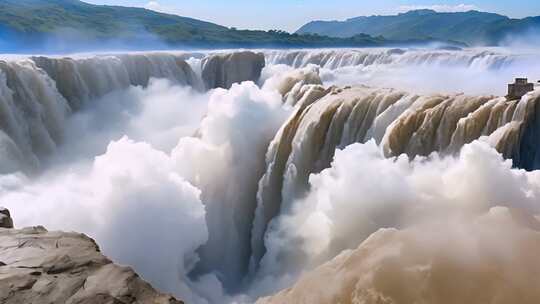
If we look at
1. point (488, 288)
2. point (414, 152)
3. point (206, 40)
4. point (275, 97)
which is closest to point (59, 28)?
point (206, 40)

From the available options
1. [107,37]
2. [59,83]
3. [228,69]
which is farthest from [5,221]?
[107,37]

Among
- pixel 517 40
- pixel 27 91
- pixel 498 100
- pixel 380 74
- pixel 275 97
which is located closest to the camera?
pixel 498 100

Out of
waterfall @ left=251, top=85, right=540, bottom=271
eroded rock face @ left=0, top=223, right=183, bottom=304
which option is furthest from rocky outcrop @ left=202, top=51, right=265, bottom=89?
eroded rock face @ left=0, top=223, right=183, bottom=304

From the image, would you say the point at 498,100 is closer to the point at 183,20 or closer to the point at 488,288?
the point at 488,288

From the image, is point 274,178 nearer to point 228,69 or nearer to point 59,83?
point 59,83

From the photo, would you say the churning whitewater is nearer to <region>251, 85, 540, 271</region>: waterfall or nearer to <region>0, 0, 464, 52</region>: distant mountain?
<region>251, 85, 540, 271</region>: waterfall

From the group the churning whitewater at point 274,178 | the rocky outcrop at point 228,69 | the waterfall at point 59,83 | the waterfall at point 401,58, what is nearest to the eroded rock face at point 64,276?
the churning whitewater at point 274,178

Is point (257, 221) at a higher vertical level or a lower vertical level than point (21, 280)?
lower
